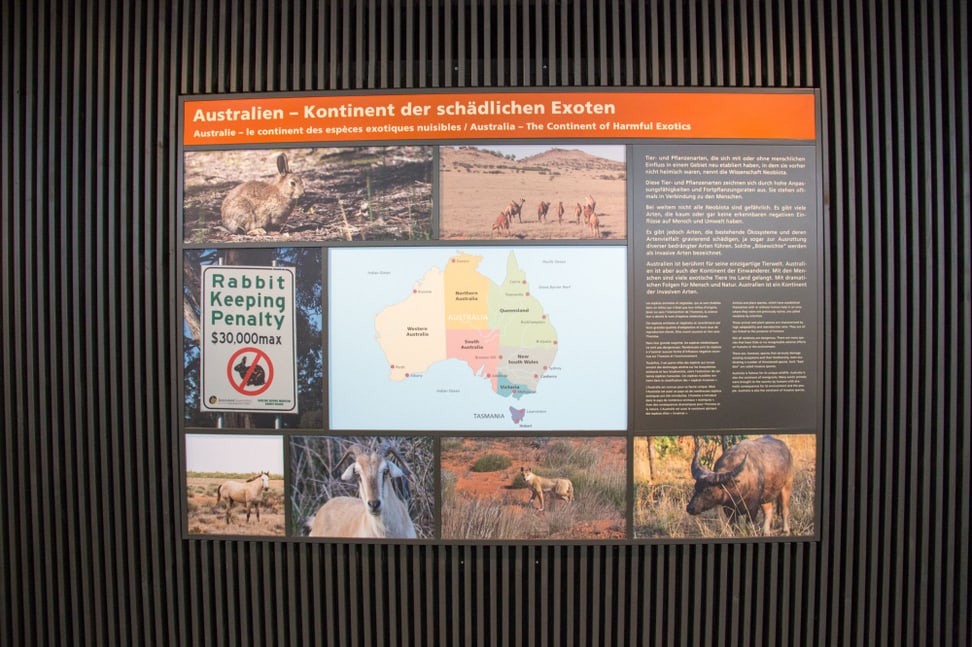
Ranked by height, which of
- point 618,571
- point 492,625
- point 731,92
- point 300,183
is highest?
point 731,92

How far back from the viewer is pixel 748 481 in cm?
256

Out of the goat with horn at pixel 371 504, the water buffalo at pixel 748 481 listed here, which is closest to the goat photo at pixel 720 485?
the water buffalo at pixel 748 481

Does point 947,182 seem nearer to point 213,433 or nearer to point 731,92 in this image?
point 731,92

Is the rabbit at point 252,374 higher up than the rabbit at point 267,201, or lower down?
lower down

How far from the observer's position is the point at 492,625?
101 inches

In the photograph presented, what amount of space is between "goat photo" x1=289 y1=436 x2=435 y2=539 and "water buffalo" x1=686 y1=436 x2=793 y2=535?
151cm

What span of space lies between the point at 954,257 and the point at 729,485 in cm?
181

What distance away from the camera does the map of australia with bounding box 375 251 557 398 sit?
2545 millimetres

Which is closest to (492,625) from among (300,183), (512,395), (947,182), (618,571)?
(618,571)

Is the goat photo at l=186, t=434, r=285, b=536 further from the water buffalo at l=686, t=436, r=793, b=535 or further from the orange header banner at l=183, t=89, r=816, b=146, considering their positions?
the water buffalo at l=686, t=436, r=793, b=535

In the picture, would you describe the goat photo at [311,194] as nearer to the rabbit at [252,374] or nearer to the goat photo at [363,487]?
the rabbit at [252,374]

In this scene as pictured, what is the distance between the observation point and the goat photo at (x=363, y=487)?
2.57m

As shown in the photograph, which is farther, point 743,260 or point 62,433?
point 62,433

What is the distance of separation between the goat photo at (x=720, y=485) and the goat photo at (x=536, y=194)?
1269 mm
